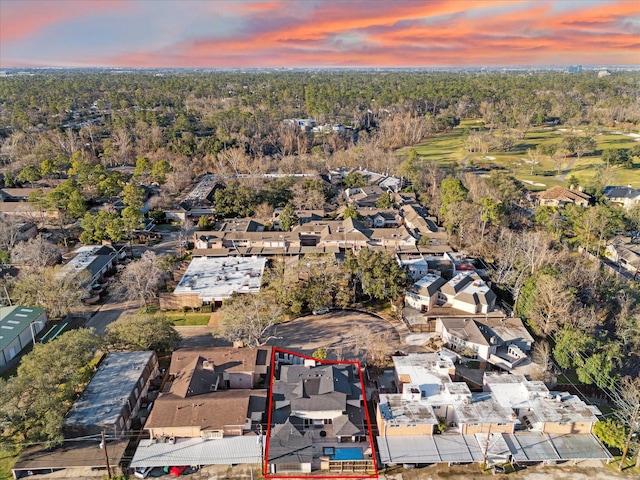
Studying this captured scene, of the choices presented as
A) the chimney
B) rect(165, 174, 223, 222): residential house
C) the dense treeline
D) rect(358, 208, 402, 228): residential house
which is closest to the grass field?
the dense treeline

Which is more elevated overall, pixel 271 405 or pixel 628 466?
pixel 271 405

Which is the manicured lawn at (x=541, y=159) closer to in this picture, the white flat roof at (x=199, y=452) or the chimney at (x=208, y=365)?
the chimney at (x=208, y=365)

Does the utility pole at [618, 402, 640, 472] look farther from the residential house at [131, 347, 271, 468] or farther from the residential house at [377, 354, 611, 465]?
the residential house at [131, 347, 271, 468]

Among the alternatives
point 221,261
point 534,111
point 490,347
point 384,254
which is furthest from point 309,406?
point 534,111

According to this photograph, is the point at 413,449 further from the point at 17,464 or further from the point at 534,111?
the point at 534,111

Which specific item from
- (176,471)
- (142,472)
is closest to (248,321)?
(176,471)

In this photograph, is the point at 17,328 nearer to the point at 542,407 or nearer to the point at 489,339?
the point at 489,339

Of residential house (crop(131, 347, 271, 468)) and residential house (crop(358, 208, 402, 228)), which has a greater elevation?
residential house (crop(358, 208, 402, 228))
